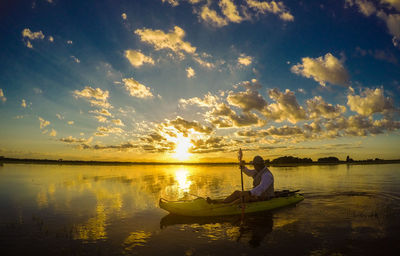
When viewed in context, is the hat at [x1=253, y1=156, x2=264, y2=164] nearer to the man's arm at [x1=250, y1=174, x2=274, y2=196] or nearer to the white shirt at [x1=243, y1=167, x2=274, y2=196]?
the white shirt at [x1=243, y1=167, x2=274, y2=196]

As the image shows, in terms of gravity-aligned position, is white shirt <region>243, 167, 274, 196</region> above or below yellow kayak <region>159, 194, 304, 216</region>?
above

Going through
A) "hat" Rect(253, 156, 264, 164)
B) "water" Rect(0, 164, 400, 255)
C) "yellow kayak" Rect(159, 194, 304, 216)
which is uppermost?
"hat" Rect(253, 156, 264, 164)

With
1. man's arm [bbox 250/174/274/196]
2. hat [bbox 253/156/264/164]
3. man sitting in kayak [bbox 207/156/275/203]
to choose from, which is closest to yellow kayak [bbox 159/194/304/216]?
man sitting in kayak [bbox 207/156/275/203]

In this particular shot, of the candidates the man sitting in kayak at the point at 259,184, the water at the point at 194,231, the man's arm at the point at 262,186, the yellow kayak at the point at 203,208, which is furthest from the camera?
the yellow kayak at the point at 203,208

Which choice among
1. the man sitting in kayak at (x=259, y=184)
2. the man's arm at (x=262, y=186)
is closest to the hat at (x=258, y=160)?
the man sitting in kayak at (x=259, y=184)

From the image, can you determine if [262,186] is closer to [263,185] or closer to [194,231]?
[263,185]

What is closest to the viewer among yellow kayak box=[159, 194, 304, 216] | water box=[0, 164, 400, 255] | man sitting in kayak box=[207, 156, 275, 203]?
water box=[0, 164, 400, 255]

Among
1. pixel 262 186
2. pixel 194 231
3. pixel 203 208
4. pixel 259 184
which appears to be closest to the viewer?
pixel 194 231

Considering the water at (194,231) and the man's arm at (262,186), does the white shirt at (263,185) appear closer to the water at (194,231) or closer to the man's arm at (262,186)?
the man's arm at (262,186)

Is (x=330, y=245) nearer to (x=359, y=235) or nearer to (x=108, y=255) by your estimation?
(x=359, y=235)

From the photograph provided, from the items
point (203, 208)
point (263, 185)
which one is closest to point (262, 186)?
point (263, 185)

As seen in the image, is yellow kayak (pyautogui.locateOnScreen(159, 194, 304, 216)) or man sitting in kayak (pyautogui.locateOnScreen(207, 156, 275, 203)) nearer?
man sitting in kayak (pyautogui.locateOnScreen(207, 156, 275, 203))

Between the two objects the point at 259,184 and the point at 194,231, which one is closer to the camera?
the point at 194,231

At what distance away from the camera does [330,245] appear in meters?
9.20
